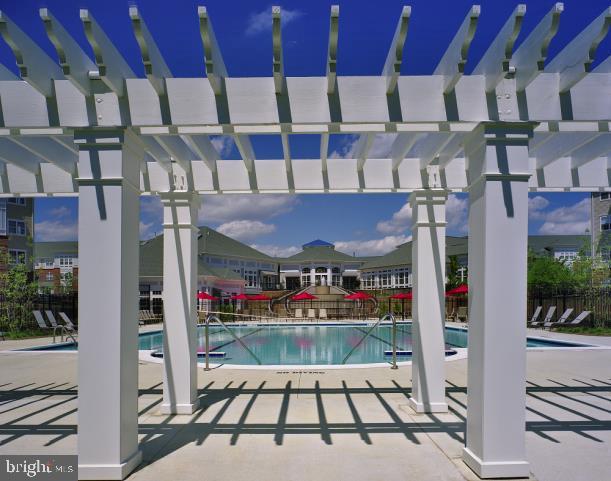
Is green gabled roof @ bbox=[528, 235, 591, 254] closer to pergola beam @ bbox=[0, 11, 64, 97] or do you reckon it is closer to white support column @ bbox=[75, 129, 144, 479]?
white support column @ bbox=[75, 129, 144, 479]

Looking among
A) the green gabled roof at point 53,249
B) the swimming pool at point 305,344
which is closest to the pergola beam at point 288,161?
the swimming pool at point 305,344

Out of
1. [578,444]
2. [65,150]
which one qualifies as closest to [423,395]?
[578,444]

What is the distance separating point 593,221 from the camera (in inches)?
1705

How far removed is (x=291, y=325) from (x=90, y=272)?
24219 millimetres

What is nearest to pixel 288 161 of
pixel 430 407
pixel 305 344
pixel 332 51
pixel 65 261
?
pixel 332 51

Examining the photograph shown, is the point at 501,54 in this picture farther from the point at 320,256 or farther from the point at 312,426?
the point at 320,256

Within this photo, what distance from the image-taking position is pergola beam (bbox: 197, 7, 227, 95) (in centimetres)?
400

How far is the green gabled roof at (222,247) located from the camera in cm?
4962

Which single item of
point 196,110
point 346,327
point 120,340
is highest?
point 196,110

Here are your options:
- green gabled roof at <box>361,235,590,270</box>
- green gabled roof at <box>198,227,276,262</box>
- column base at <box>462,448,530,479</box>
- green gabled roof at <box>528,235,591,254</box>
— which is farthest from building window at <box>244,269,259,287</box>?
column base at <box>462,448,530,479</box>

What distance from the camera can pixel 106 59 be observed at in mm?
4469

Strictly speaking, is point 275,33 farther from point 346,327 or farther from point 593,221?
point 593,221

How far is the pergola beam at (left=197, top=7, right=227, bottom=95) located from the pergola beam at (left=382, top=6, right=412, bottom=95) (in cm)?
156

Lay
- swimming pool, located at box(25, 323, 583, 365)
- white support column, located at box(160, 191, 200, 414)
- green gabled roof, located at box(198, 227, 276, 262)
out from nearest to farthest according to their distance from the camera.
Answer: white support column, located at box(160, 191, 200, 414)
swimming pool, located at box(25, 323, 583, 365)
green gabled roof, located at box(198, 227, 276, 262)
